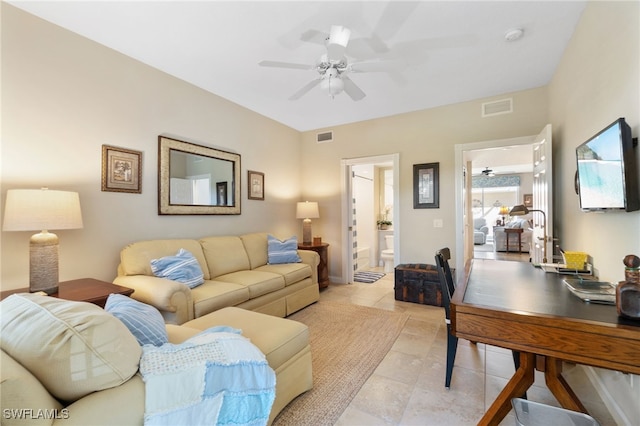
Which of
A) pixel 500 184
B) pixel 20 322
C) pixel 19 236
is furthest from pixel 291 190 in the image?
pixel 500 184

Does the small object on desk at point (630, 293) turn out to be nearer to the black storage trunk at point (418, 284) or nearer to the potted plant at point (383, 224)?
the black storage trunk at point (418, 284)

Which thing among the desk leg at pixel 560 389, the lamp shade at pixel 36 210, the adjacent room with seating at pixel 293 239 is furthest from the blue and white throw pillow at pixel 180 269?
the desk leg at pixel 560 389

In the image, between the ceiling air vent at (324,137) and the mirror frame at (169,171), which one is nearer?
the mirror frame at (169,171)

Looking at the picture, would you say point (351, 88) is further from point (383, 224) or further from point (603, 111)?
point (383, 224)

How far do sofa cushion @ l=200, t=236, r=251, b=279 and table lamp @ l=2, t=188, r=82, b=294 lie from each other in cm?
130

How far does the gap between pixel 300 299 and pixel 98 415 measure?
2690 mm

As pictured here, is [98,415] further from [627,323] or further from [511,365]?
[511,365]

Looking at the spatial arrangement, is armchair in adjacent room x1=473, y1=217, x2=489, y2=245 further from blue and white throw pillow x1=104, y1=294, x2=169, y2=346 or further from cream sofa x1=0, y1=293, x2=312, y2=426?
cream sofa x1=0, y1=293, x2=312, y2=426

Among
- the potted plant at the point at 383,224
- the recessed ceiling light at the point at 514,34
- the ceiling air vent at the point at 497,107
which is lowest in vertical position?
the potted plant at the point at 383,224

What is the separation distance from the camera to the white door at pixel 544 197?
271 cm

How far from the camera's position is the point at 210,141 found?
347cm

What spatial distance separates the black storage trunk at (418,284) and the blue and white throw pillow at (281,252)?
1.45 metres

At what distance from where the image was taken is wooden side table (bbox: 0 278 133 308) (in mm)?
1836

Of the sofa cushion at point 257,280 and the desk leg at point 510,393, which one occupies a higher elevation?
the sofa cushion at point 257,280
